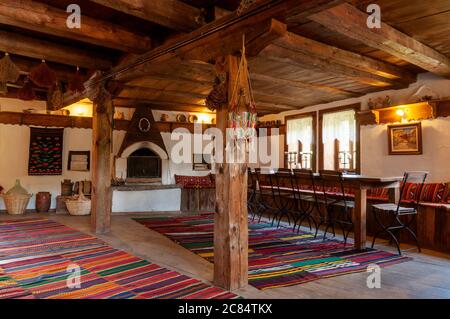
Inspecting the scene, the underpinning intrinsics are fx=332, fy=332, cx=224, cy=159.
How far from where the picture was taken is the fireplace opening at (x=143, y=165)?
7.92 metres

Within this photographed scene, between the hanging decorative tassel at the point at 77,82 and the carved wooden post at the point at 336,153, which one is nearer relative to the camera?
the hanging decorative tassel at the point at 77,82

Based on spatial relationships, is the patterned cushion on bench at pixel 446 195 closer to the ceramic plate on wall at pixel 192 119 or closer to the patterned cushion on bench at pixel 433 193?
the patterned cushion on bench at pixel 433 193

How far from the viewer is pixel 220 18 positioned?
9.78 ft

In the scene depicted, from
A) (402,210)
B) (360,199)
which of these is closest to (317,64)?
(360,199)

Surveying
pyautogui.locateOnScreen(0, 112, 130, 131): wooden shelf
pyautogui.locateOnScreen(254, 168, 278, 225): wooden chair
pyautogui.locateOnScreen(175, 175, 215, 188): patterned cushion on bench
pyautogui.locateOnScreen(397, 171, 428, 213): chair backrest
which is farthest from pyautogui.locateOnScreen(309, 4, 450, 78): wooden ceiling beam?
pyautogui.locateOnScreen(0, 112, 130, 131): wooden shelf

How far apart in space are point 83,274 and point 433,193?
Answer: 476cm

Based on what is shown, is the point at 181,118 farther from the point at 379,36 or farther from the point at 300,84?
the point at 379,36

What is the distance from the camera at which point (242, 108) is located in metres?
2.97

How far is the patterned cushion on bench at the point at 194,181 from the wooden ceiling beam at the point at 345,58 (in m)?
4.39

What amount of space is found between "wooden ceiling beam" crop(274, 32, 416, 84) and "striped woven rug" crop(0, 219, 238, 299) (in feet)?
8.30

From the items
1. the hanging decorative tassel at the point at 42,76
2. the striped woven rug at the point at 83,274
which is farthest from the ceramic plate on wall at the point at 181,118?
the striped woven rug at the point at 83,274

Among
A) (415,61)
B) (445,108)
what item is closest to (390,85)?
(445,108)
